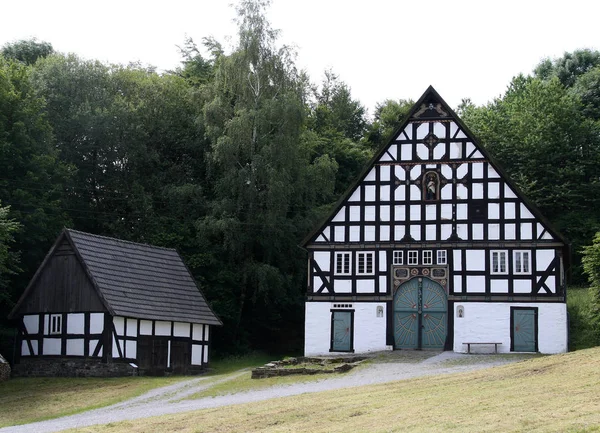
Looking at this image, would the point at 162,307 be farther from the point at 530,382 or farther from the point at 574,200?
the point at 574,200

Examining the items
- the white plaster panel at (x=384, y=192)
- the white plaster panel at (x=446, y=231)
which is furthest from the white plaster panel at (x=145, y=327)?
the white plaster panel at (x=446, y=231)

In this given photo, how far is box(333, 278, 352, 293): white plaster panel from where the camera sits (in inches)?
1800

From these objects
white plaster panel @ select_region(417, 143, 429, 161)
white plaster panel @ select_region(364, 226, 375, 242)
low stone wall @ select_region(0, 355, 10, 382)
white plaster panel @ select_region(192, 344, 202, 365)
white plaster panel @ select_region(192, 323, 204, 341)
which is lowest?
low stone wall @ select_region(0, 355, 10, 382)

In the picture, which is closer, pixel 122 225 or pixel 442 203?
pixel 442 203

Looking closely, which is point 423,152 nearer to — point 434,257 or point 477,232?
point 477,232

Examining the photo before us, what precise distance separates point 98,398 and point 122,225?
21695 millimetres

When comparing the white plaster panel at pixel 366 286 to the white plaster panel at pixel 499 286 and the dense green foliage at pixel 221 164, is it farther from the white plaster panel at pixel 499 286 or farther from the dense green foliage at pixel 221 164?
the dense green foliage at pixel 221 164

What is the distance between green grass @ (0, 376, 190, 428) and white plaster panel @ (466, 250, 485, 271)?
1323cm

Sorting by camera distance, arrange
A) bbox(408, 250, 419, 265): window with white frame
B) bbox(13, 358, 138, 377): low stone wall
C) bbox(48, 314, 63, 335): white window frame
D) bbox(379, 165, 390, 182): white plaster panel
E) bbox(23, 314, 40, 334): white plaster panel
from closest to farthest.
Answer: bbox(13, 358, 138, 377): low stone wall
bbox(48, 314, 63, 335): white window frame
bbox(23, 314, 40, 334): white plaster panel
bbox(408, 250, 419, 265): window with white frame
bbox(379, 165, 390, 182): white plaster panel

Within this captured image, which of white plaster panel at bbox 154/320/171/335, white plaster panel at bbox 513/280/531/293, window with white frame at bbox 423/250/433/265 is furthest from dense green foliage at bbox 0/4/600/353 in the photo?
white plaster panel at bbox 513/280/531/293

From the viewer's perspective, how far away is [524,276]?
43938 mm

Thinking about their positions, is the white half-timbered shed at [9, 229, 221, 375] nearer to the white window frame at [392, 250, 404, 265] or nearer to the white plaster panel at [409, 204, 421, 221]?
the white window frame at [392, 250, 404, 265]

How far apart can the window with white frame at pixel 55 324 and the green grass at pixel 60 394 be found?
2.19m

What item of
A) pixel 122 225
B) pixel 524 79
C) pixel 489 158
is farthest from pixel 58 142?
pixel 524 79
